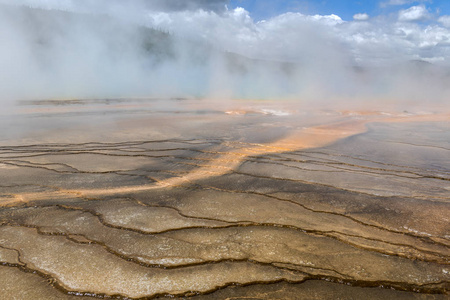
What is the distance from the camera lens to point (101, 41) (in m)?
31.9

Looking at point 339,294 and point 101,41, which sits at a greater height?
point 101,41

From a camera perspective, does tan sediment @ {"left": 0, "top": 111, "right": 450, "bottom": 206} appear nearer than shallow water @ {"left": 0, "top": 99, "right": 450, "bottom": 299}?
No

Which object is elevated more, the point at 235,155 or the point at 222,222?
the point at 235,155

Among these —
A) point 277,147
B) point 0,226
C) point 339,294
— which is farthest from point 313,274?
point 277,147

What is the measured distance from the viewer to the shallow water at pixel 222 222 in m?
1.65

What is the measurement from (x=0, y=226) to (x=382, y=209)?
292 cm

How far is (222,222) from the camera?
2.30 m

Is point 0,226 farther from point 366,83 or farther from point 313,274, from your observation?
point 366,83

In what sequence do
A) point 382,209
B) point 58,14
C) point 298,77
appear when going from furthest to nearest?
point 58,14 → point 298,77 → point 382,209

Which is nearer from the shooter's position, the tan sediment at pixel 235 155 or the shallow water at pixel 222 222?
the shallow water at pixel 222 222

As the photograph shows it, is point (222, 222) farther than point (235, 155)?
No


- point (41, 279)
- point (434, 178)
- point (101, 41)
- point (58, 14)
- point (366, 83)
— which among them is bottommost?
point (41, 279)

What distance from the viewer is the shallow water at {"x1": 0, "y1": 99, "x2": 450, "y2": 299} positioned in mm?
1647

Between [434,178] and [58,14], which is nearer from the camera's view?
[434,178]
